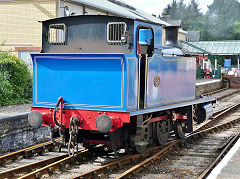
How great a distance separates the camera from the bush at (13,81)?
12.7m

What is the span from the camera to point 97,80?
662cm

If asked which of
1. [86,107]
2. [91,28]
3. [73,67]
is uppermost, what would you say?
[91,28]

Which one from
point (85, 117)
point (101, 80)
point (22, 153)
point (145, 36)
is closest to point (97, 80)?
point (101, 80)

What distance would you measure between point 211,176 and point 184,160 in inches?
96.3

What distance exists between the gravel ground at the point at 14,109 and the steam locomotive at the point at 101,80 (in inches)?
161

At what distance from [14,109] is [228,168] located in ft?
26.1

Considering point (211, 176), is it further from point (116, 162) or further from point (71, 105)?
point (71, 105)

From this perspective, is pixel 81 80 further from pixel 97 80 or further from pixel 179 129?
pixel 179 129

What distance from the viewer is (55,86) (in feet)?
22.9

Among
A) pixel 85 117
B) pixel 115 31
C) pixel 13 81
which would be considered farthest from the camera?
pixel 13 81

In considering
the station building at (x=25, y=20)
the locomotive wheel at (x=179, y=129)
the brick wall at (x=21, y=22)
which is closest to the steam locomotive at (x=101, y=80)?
the locomotive wheel at (x=179, y=129)

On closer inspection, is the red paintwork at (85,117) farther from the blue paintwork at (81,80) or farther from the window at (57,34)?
the window at (57,34)

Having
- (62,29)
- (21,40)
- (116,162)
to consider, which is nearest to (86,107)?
(116,162)

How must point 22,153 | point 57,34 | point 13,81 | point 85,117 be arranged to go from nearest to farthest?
point 85,117 < point 57,34 < point 22,153 < point 13,81
